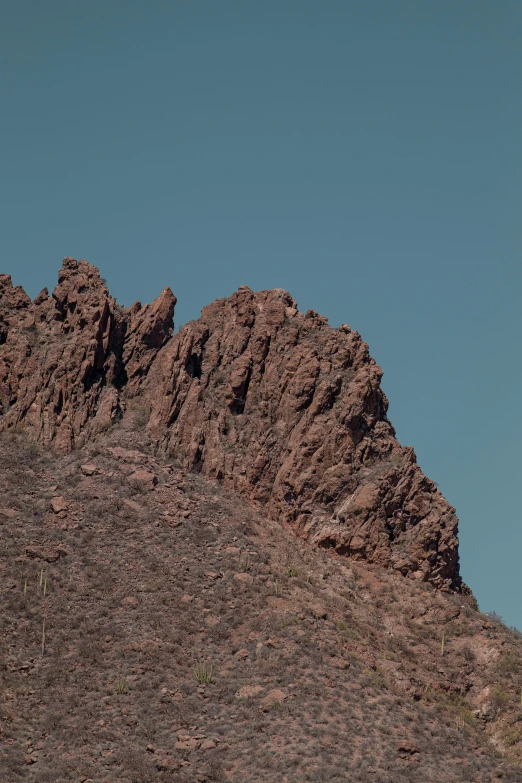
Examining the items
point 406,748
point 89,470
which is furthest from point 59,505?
point 406,748

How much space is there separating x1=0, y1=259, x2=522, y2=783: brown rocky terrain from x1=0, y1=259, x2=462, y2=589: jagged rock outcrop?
0.13 m

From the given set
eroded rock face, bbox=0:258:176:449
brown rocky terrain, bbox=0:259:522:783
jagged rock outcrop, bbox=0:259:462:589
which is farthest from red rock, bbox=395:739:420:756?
eroded rock face, bbox=0:258:176:449

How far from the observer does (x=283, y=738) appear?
48.5 meters

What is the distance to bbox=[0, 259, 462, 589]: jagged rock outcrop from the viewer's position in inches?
2501

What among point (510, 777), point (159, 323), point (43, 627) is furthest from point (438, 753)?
point (159, 323)

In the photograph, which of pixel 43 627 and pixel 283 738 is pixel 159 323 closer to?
pixel 43 627

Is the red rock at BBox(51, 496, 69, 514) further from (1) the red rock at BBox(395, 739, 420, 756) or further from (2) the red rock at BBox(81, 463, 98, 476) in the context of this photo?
(1) the red rock at BBox(395, 739, 420, 756)

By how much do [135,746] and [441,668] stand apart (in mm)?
15627

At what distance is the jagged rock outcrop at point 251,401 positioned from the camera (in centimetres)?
6353

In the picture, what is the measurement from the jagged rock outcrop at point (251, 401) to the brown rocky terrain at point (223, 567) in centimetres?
13

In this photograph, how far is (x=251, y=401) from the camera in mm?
69812

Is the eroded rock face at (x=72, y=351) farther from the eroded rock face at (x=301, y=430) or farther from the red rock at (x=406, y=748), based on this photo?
the red rock at (x=406, y=748)

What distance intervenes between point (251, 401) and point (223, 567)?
13.2 m

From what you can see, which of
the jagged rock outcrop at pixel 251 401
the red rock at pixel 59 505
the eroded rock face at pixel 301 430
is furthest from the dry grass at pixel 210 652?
the jagged rock outcrop at pixel 251 401
